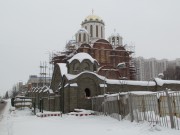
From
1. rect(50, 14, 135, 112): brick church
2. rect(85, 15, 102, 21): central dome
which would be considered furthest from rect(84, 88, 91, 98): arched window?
rect(85, 15, 102, 21): central dome

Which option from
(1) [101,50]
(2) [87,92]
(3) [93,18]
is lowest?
(2) [87,92]

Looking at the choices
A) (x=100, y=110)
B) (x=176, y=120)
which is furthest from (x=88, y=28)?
(x=176, y=120)

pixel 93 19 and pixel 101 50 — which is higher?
pixel 93 19

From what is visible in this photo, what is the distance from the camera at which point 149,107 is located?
11.9 m

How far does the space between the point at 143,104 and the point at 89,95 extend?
1395cm

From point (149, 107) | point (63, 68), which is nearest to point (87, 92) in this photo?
point (63, 68)

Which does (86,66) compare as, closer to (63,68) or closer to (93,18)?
(63,68)

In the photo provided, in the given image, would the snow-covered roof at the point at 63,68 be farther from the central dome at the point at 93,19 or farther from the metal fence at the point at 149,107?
the central dome at the point at 93,19

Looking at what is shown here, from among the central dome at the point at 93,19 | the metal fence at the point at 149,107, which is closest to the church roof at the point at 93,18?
the central dome at the point at 93,19

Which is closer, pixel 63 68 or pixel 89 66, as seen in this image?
pixel 89 66

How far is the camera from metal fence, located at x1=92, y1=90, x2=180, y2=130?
9.83 m

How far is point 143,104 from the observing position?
12414 mm

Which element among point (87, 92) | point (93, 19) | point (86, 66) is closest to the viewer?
point (87, 92)

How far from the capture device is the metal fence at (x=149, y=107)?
32.2 ft
